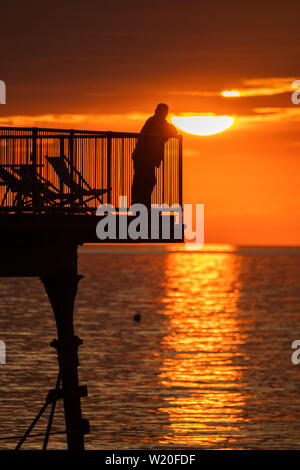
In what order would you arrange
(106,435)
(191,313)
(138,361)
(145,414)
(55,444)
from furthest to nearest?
1. (191,313)
2. (138,361)
3. (145,414)
4. (106,435)
5. (55,444)

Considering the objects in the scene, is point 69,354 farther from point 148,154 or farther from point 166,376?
point 166,376

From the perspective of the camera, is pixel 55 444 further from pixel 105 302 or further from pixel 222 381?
pixel 105 302

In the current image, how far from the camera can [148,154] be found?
23.5 meters

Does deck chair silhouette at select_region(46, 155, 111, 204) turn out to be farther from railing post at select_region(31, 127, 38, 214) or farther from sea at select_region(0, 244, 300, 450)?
sea at select_region(0, 244, 300, 450)

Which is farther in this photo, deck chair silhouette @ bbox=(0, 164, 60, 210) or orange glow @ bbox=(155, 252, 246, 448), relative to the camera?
orange glow @ bbox=(155, 252, 246, 448)

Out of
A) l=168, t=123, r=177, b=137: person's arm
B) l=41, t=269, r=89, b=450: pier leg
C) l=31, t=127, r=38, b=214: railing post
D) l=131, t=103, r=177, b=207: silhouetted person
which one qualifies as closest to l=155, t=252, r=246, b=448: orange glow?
l=41, t=269, r=89, b=450: pier leg

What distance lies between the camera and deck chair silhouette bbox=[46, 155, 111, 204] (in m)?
23.0

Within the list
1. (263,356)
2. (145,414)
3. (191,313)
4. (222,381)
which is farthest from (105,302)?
(145,414)

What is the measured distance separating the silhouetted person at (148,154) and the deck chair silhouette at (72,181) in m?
0.75

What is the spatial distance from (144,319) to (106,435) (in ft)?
249

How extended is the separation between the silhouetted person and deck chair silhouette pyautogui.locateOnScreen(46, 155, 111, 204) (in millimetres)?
746

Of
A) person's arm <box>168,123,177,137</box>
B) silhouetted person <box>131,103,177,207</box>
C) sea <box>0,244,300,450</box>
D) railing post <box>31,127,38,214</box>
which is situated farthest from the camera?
sea <box>0,244,300,450</box>

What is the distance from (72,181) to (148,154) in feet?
6.01

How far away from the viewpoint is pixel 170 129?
2369cm
